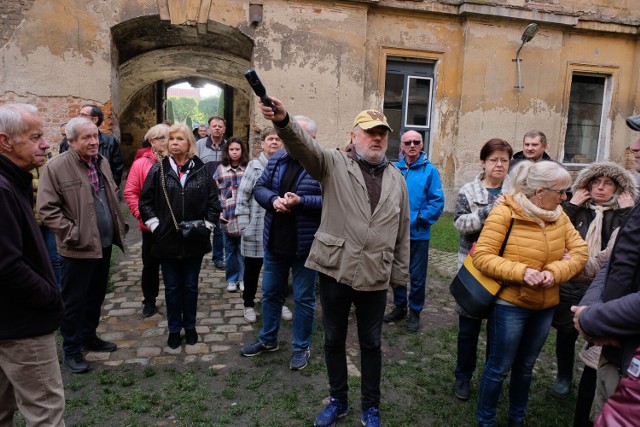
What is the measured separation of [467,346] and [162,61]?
12.3 m

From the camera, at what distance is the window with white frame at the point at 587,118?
39.9ft

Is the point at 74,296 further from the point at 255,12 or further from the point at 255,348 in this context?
the point at 255,12

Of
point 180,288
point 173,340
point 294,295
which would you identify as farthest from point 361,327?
point 173,340

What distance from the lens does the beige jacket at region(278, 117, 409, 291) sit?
2.87m

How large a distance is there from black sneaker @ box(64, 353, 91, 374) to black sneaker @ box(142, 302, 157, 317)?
1.14 m

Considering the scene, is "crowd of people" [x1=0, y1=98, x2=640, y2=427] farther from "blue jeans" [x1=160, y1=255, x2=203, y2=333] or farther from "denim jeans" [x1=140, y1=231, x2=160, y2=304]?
"denim jeans" [x1=140, y1=231, x2=160, y2=304]

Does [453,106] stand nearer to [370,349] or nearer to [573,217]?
[573,217]

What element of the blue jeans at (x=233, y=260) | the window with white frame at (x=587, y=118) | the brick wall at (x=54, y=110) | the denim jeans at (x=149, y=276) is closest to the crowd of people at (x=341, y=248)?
the denim jeans at (x=149, y=276)

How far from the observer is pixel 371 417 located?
10.0 ft

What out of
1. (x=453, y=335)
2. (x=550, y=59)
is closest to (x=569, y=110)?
(x=550, y=59)

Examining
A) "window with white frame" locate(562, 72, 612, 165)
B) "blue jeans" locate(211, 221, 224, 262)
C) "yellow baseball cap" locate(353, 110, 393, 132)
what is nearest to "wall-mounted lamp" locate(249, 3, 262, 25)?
"blue jeans" locate(211, 221, 224, 262)

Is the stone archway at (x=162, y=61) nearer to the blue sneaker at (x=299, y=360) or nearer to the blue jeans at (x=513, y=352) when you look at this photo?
the blue sneaker at (x=299, y=360)

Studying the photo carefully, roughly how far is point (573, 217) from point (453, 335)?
194cm

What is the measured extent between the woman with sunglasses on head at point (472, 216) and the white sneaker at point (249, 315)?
7.17 feet
